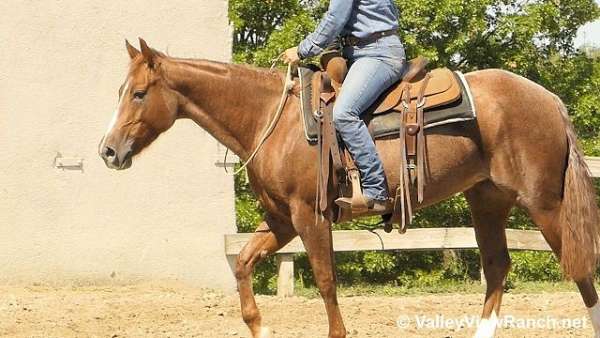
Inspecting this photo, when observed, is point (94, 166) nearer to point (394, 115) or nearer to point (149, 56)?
point (149, 56)

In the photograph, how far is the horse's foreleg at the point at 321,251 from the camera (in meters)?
6.37

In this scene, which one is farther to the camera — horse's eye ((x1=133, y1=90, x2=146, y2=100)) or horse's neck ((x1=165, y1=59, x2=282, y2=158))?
horse's neck ((x1=165, y1=59, x2=282, y2=158))

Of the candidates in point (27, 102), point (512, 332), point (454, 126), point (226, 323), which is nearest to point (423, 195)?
point (454, 126)

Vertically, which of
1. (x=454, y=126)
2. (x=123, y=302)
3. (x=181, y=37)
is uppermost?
(x=181, y=37)

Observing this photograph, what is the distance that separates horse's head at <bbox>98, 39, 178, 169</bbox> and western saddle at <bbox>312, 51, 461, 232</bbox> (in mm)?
1024

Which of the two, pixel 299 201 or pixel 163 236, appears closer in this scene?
pixel 299 201

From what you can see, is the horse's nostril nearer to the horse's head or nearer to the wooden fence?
the horse's head

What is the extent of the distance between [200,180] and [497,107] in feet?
14.6

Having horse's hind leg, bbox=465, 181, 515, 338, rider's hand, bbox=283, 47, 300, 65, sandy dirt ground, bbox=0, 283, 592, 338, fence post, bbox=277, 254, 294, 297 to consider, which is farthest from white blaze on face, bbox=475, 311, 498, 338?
fence post, bbox=277, 254, 294, 297

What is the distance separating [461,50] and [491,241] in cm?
858

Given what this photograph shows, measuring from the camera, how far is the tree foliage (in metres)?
14.2

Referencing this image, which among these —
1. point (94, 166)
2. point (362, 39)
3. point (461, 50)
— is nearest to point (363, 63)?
point (362, 39)

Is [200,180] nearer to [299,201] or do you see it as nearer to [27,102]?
[27,102]

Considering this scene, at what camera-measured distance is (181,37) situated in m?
10.5
